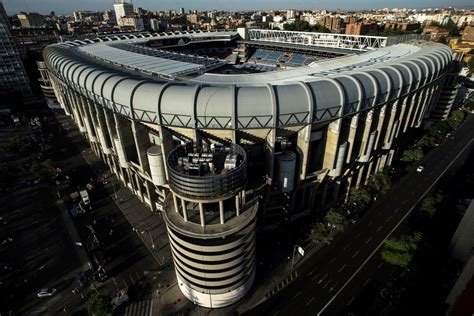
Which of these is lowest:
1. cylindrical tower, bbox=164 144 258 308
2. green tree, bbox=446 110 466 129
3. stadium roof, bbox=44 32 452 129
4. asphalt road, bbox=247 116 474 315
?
asphalt road, bbox=247 116 474 315

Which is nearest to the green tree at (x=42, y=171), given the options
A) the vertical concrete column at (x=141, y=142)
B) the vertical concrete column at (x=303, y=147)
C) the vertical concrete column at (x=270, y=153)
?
the vertical concrete column at (x=141, y=142)

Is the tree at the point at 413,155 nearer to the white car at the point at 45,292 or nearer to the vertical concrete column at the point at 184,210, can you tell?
the vertical concrete column at the point at 184,210

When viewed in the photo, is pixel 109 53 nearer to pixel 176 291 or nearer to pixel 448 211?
pixel 176 291

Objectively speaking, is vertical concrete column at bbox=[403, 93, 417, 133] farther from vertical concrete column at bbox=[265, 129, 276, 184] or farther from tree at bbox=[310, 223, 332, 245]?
vertical concrete column at bbox=[265, 129, 276, 184]

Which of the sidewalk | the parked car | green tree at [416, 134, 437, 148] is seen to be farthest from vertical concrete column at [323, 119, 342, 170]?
the parked car

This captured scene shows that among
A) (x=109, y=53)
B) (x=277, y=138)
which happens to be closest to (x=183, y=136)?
(x=277, y=138)

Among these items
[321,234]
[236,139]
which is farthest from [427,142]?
[236,139]
